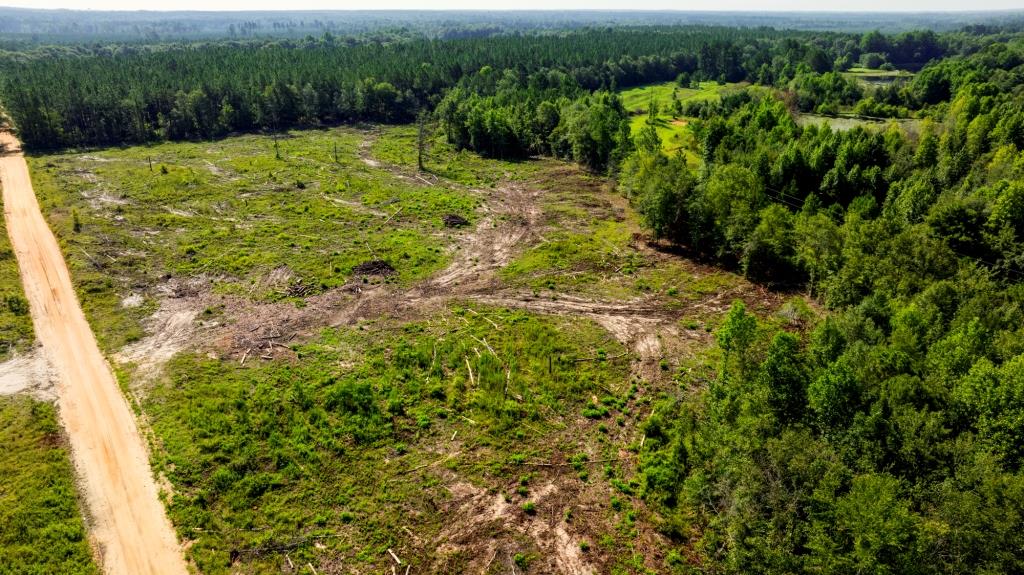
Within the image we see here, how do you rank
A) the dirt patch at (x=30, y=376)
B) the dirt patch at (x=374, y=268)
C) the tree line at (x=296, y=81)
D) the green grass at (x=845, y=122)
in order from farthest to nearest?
1. the tree line at (x=296, y=81)
2. the green grass at (x=845, y=122)
3. the dirt patch at (x=374, y=268)
4. the dirt patch at (x=30, y=376)

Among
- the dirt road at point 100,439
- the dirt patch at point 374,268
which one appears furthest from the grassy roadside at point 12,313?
the dirt patch at point 374,268

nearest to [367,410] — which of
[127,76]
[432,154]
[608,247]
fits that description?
[608,247]

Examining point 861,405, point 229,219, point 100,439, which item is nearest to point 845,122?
point 861,405

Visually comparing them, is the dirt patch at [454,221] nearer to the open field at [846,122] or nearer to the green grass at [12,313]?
the green grass at [12,313]

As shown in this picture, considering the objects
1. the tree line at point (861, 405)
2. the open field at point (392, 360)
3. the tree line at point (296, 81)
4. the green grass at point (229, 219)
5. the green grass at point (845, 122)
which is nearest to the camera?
the tree line at point (861, 405)

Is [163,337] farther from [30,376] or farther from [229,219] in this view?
[229,219]

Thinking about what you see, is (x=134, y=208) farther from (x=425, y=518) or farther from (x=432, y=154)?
(x=425, y=518)
